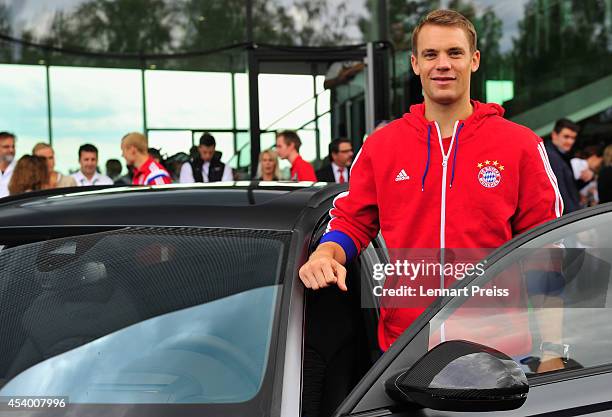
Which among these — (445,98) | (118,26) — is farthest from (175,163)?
(445,98)

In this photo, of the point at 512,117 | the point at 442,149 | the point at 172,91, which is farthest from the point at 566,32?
the point at 442,149

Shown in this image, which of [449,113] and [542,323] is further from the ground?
[449,113]

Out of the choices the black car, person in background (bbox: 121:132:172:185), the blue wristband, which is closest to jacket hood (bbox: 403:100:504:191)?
the blue wristband

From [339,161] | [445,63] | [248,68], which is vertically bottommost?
[339,161]

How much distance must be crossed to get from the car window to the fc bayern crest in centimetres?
39

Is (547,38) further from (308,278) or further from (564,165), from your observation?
(308,278)

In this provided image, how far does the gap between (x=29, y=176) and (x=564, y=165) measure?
3960 millimetres

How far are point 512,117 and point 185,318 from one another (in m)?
11.4

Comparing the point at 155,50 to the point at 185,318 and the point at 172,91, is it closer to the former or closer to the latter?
the point at 172,91

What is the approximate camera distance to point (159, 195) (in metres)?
2.71

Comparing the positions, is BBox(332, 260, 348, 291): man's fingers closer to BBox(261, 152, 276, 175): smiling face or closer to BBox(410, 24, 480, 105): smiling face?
BBox(410, 24, 480, 105): smiling face

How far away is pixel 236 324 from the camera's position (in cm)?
219

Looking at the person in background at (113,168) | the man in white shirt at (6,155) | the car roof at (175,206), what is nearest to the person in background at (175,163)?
the person in background at (113,168)

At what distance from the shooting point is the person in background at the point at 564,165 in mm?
7207
